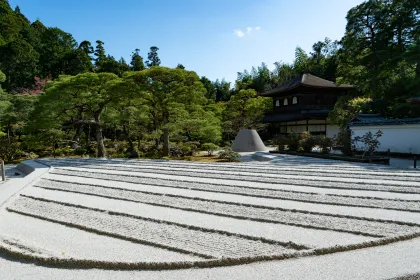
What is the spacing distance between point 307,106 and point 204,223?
64.4ft

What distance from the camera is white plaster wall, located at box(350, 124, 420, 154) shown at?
10742mm

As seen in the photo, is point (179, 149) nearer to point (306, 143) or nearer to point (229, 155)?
point (229, 155)

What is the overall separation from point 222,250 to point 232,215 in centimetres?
111

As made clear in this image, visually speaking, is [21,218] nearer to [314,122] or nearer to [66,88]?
[66,88]

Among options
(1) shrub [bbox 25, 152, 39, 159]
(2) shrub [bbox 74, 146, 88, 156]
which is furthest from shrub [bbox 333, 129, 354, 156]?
(1) shrub [bbox 25, 152, 39, 159]

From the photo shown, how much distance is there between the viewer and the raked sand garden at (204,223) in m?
2.57

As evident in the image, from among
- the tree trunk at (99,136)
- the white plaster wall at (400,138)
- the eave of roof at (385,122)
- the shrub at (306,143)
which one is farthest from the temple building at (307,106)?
the tree trunk at (99,136)

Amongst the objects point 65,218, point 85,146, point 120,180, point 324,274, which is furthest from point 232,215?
point 85,146

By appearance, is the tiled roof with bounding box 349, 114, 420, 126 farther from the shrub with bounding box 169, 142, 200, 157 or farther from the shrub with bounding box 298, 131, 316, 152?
the shrub with bounding box 169, 142, 200, 157

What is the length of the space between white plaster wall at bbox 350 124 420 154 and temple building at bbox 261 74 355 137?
9.12 metres

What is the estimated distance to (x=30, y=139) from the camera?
1184cm

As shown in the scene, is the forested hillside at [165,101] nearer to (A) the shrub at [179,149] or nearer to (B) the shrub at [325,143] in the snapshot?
(A) the shrub at [179,149]

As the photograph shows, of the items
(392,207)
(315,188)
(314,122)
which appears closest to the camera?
(392,207)

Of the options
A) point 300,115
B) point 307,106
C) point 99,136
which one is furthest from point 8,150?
point 307,106
